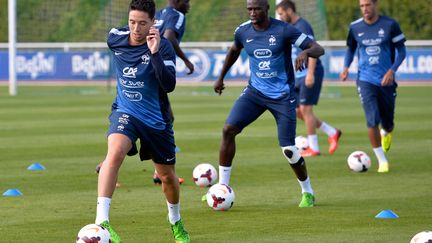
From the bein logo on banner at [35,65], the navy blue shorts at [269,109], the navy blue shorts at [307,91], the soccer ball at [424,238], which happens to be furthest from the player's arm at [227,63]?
the bein logo on banner at [35,65]

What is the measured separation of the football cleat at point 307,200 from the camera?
11.3 meters

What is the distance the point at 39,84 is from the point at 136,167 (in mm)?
28416

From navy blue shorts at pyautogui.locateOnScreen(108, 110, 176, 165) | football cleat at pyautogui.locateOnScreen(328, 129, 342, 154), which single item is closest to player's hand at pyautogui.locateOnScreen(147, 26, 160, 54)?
navy blue shorts at pyautogui.locateOnScreen(108, 110, 176, 165)

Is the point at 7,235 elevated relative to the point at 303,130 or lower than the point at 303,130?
elevated

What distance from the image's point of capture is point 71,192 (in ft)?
40.1

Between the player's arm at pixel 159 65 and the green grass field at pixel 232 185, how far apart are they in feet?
4.80

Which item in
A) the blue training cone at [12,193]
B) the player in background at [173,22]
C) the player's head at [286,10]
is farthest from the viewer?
the player's head at [286,10]

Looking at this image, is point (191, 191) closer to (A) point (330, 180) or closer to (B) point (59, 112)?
(A) point (330, 180)

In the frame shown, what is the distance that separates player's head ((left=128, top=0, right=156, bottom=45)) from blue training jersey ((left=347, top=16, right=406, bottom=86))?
259 inches

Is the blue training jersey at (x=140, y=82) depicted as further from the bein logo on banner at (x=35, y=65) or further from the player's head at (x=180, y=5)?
the bein logo on banner at (x=35, y=65)

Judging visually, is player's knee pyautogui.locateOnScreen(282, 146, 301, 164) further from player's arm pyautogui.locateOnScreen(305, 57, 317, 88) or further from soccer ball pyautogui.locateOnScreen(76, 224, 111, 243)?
player's arm pyautogui.locateOnScreen(305, 57, 317, 88)

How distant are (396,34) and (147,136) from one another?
6782 mm

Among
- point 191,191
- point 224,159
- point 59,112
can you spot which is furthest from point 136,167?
point 59,112

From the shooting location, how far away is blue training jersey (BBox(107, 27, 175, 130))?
8.83 m
